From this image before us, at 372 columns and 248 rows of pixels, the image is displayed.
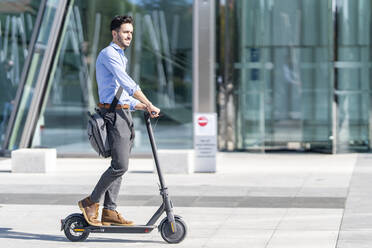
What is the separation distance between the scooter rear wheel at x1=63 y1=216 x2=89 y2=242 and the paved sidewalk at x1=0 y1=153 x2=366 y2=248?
69 mm

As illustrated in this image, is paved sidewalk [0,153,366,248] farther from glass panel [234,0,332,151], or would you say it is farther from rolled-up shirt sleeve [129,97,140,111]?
glass panel [234,0,332,151]

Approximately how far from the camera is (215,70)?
792 inches

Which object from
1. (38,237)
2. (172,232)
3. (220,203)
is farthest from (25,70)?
(172,232)

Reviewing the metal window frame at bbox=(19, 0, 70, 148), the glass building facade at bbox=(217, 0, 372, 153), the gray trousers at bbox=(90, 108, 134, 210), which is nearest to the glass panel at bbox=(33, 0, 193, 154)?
the metal window frame at bbox=(19, 0, 70, 148)

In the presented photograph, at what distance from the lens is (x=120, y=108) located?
709 cm

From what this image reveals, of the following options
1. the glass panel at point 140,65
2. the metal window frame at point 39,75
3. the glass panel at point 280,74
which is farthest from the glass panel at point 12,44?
the glass panel at point 280,74

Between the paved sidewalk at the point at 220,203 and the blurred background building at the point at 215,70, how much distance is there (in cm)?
290

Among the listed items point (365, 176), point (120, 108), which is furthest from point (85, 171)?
point (120, 108)

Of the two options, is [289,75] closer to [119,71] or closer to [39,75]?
[39,75]

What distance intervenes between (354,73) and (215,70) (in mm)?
3275

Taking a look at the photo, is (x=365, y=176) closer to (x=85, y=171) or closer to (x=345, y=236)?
(x=85, y=171)

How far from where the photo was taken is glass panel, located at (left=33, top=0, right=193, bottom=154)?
1848 centimetres

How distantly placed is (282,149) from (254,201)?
9.96 m

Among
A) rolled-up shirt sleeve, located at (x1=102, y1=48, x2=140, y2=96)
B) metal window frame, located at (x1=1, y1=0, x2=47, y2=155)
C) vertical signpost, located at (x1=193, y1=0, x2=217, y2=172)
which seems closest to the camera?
rolled-up shirt sleeve, located at (x1=102, y1=48, x2=140, y2=96)
